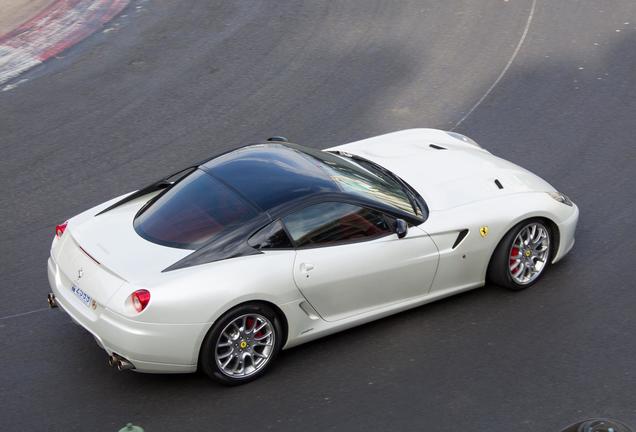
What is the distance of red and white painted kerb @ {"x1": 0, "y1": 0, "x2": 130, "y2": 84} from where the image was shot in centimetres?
1356

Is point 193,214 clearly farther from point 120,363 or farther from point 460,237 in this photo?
point 460,237

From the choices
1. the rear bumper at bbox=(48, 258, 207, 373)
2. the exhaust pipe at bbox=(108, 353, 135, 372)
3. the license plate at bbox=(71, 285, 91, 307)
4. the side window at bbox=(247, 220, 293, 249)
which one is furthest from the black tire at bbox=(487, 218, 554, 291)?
the license plate at bbox=(71, 285, 91, 307)

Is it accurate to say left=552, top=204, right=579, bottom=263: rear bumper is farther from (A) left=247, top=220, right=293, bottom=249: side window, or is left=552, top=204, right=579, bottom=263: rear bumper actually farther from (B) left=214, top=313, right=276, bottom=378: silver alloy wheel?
(B) left=214, top=313, right=276, bottom=378: silver alloy wheel

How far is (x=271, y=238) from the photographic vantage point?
6758 millimetres

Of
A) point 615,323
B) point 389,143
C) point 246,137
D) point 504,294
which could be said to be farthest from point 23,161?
point 615,323

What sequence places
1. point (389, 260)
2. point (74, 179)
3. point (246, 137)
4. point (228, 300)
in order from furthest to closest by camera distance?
point (246, 137), point (74, 179), point (389, 260), point (228, 300)

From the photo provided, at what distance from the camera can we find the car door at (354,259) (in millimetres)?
6844

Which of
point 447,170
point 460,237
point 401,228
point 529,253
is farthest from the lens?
point 447,170

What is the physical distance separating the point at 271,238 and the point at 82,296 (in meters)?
1.44

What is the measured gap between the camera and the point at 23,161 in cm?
1069

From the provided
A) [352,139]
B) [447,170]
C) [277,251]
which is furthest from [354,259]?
[352,139]

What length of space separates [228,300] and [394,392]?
4.54ft

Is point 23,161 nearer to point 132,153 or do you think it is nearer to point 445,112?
point 132,153

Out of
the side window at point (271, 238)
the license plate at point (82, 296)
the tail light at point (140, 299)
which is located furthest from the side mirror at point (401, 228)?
the license plate at point (82, 296)
